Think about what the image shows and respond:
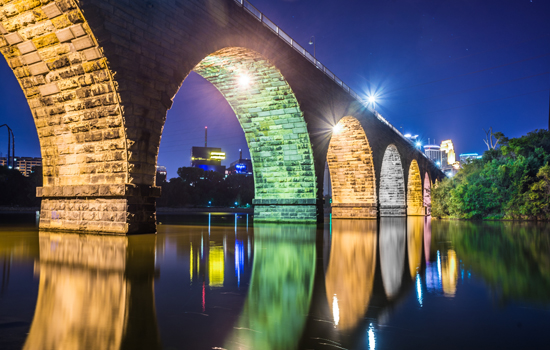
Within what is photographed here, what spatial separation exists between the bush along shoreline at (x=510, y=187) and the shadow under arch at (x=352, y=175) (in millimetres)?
6118

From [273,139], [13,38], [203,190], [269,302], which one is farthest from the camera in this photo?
[203,190]

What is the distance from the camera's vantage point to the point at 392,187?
32.8m

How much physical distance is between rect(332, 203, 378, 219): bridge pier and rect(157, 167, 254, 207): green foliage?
31.8 metres

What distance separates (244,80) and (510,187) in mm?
16448

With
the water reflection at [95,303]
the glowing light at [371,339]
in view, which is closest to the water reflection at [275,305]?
the glowing light at [371,339]

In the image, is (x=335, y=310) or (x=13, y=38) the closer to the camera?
(x=335, y=310)

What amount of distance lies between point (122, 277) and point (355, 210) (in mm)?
21874

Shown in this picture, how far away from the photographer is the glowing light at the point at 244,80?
15328 mm

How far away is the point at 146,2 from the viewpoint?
888 centimetres

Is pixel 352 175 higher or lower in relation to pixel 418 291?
higher

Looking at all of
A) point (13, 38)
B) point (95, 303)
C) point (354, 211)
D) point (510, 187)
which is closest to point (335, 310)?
point (95, 303)

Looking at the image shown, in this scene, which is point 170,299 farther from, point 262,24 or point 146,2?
point 262,24

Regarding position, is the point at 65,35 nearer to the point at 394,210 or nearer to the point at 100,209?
the point at 100,209

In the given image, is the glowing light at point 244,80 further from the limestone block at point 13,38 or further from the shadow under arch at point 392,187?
the shadow under arch at point 392,187
